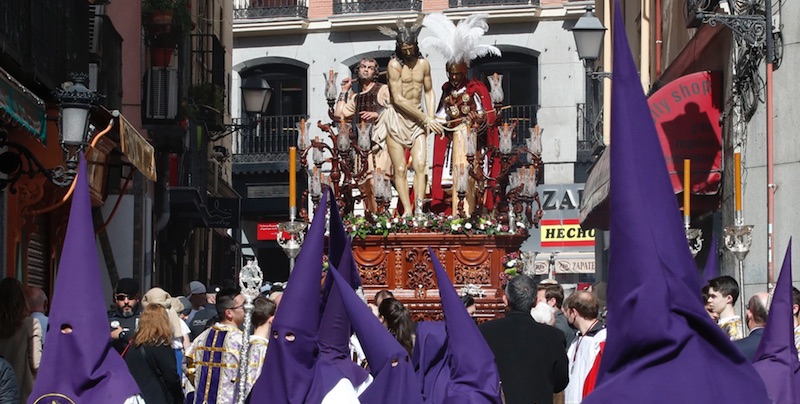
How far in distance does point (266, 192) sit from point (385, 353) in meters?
33.4

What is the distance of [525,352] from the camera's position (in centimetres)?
913

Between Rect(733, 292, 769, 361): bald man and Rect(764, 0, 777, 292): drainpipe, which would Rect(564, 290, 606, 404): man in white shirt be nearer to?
Rect(733, 292, 769, 361): bald man

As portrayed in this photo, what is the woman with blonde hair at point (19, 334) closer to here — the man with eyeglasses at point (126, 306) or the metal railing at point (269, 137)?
the man with eyeglasses at point (126, 306)

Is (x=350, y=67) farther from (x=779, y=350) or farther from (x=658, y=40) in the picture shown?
(x=779, y=350)

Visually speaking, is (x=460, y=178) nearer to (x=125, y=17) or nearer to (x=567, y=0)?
(x=125, y=17)

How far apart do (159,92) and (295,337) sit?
16.3 metres

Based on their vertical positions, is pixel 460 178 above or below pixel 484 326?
above

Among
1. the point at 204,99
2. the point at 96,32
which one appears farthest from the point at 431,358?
the point at 204,99

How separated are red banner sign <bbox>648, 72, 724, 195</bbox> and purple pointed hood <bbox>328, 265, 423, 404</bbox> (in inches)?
426

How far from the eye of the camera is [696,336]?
13.4 ft

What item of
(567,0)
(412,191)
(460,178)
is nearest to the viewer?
(460,178)

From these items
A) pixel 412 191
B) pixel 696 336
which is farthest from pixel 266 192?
pixel 696 336

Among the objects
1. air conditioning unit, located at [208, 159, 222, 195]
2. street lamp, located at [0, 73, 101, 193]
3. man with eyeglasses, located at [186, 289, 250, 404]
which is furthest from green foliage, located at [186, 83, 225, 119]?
man with eyeglasses, located at [186, 289, 250, 404]

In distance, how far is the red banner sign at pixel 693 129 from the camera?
60.0ft
